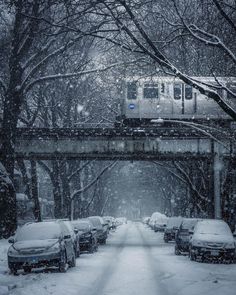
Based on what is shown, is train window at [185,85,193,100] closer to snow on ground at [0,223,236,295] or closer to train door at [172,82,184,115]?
train door at [172,82,184,115]

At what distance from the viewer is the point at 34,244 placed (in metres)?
19.2

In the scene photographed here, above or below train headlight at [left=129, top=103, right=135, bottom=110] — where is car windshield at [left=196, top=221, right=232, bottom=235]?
below

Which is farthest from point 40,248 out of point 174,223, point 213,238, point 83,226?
point 174,223

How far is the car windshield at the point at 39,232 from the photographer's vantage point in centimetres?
2008

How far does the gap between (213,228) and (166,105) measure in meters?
10.1

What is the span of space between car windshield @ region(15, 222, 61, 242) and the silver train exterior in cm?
1348

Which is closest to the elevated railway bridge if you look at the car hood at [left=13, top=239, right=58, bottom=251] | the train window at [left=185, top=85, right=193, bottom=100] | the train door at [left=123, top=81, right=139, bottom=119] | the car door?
the train door at [left=123, top=81, right=139, bottom=119]

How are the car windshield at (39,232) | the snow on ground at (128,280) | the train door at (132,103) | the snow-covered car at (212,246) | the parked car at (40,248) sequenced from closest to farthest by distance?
the snow on ground at (128,280) → the parked car at (40,248) → the car windshield at (39,232) → the snow-covered car at (212,246) → the train door at (132,103)

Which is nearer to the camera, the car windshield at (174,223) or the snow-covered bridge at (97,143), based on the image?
the snow-covered bridge at (97,143)

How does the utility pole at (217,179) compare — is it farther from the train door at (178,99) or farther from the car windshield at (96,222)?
the car windshield at (96,222)

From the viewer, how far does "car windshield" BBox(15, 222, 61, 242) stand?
2008 centimetres

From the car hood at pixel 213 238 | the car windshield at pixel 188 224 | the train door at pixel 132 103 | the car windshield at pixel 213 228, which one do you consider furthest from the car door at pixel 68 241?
the train door at pixel 132 103

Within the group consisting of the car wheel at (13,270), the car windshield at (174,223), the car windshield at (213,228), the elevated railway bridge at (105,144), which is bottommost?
the car windshield at (174,223)

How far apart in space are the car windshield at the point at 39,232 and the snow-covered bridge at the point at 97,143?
1137 centimetres
